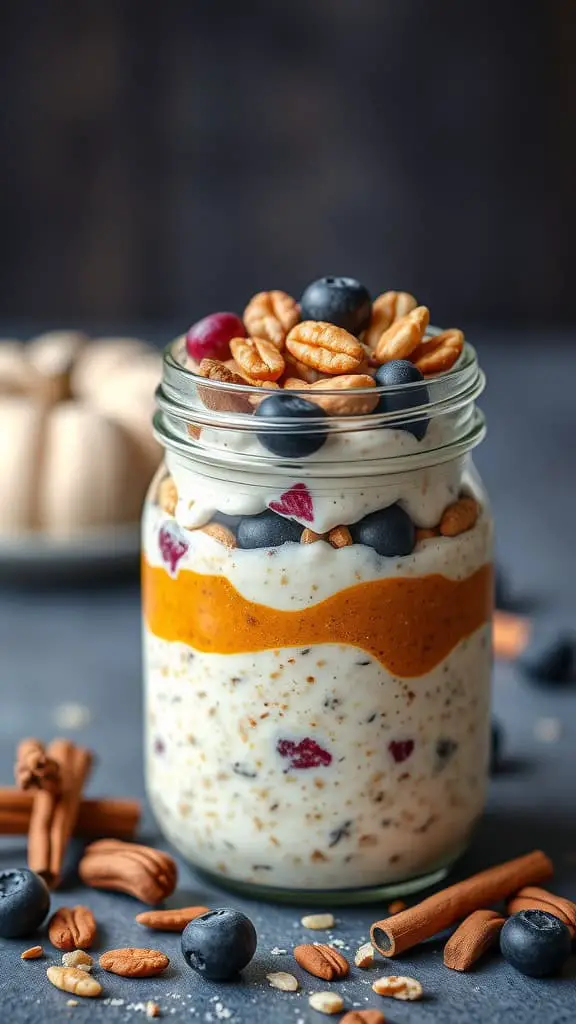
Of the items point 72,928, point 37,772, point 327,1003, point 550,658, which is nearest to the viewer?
point 327,1003

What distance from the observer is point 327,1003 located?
3.08 ft

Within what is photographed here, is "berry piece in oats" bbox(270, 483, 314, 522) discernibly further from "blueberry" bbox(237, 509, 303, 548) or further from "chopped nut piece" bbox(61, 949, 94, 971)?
"chopped nut piece" bbox(61, 949, 94, 971)

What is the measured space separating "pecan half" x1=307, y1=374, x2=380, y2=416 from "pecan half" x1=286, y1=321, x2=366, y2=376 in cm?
2

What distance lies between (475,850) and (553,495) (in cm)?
88

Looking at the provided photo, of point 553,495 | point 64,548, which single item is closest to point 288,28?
point 553,495

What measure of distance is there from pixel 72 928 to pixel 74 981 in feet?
0.26

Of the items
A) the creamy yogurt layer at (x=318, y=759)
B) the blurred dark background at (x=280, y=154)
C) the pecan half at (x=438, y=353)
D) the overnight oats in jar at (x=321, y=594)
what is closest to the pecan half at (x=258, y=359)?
the overnight oats in jar at (x=321, y=594)

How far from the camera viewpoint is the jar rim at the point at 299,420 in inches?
38.0

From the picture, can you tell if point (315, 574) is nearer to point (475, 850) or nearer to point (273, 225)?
point (475, 850)

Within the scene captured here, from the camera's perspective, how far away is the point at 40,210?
11.2ft

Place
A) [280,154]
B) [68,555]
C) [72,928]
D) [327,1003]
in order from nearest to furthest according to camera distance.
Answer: [327,1003] → [72,928] → [68,555] → [280,154]

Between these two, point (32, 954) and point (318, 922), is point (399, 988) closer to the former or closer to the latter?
point (318, 922)

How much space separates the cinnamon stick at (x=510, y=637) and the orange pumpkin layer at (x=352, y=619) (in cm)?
50

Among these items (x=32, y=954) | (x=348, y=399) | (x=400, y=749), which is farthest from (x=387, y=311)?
(x=32, y=954)
